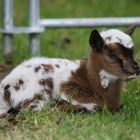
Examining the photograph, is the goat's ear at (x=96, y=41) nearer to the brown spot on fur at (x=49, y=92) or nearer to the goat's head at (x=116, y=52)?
the goat's head at (x=116, y=52)

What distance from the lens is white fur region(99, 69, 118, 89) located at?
6.32 metres

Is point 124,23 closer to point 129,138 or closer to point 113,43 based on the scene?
point 113,43

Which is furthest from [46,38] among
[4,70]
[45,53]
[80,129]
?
[80,129]

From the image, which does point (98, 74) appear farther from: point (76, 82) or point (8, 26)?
point (8, 26)

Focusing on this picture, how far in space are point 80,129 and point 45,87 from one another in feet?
2.09

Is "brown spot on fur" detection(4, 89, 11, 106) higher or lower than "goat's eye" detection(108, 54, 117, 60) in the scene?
lower

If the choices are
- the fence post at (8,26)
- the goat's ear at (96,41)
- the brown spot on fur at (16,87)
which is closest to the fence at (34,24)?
the fence post at (8,26)


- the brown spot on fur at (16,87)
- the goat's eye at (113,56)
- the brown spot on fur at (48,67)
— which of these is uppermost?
the goat's eye at (113,56)

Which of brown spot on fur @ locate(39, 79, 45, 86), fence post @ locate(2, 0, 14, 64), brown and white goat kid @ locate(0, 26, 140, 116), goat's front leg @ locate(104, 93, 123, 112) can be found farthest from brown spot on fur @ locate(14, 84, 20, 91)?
fence post @ locate(2, 0, 14, 64)

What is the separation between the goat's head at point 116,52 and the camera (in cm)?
Result: 612

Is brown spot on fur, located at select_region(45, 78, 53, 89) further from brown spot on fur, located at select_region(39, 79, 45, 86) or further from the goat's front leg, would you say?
the goat's front leg

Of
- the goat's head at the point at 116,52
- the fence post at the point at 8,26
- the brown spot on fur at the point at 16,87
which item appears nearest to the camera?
the goat's head at the point at 116,52

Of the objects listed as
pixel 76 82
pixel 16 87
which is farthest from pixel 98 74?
pixel 16 87

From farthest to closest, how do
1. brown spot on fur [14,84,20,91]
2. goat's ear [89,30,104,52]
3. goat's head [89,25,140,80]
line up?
brown spot on fur [14,84,20,91] → goat's ear [89,30,104,52] → goat's head [89,25,140,80]
